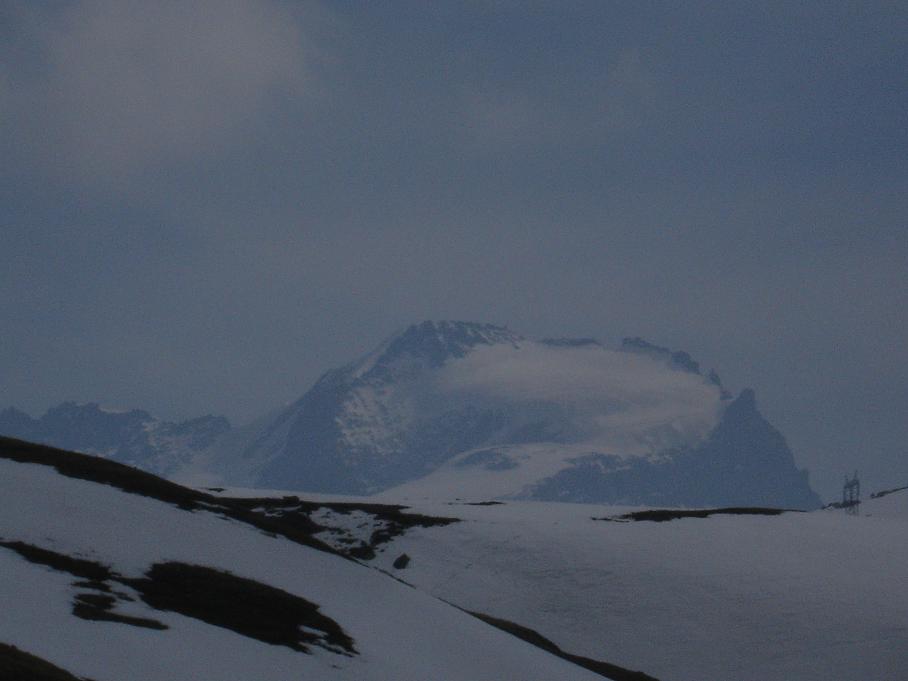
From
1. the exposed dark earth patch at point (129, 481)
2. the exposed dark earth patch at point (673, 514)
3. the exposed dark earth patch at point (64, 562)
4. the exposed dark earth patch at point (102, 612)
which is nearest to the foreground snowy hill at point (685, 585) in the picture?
the exposed dark earth patch at point (673, 514)

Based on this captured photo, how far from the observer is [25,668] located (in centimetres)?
2397

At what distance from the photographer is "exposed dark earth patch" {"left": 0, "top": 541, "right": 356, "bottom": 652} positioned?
34.4 meters

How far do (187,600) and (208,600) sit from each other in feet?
3.81

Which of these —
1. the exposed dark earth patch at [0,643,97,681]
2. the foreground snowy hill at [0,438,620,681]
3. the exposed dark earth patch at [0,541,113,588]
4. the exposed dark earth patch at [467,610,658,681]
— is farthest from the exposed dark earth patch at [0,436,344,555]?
the exposed dark earth patch at [0,643,97,681]

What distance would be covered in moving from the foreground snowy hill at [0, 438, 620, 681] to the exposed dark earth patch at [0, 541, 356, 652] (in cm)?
8

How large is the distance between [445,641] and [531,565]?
100 ft

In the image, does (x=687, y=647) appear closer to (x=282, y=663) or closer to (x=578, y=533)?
(x=578, y=533)

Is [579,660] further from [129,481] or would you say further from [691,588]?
[129,481]

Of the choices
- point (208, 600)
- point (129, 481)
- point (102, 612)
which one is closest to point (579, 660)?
point (129, 481)

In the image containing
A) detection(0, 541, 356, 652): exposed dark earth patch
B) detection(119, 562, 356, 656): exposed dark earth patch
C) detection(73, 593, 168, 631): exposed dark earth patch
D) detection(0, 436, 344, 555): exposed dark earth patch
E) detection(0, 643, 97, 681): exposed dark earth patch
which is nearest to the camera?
detection(0, 643, 97, 681): exposed dark earth patch

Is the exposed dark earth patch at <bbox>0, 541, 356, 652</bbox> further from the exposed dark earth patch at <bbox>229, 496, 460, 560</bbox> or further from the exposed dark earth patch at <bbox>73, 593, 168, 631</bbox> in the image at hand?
the exposed dark earth patch at <bbox>229, 496, 460, 560</bbox>

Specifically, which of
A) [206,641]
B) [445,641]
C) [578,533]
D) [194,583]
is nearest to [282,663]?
[206,641]

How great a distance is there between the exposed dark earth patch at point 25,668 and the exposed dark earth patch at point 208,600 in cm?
647

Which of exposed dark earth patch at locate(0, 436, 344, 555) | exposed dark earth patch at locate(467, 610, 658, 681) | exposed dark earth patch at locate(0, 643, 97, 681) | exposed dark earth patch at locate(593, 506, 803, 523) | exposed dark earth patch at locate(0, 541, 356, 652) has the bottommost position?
exposed dark earth patch at locate(0, 643, 97, 681)
